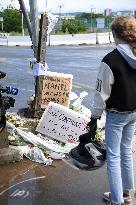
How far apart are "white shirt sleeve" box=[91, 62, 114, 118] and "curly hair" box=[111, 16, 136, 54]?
1.07 feet

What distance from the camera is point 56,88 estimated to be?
25.1 feet

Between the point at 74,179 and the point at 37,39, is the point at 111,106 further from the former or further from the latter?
the point at 37,39

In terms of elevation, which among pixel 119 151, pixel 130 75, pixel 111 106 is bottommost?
pixel 119 151

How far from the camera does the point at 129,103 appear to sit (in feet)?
15.4

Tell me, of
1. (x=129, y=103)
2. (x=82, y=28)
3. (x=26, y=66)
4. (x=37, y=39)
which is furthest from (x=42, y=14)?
(x=82, y=28)

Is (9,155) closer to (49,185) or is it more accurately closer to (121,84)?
(49,185)

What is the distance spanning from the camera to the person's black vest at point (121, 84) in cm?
460

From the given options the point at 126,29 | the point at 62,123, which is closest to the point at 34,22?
the point at 62,123

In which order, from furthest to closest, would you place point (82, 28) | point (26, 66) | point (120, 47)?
point (82, 28) < point (26, 66) < point (120, 47)

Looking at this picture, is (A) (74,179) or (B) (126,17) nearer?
(B) (126,17)

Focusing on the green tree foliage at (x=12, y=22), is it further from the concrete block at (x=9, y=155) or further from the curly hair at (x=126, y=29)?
the curly hair at (x=126, y=29)

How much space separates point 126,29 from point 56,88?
3.12 m

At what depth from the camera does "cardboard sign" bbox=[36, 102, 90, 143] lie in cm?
688

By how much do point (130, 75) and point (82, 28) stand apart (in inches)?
2659
